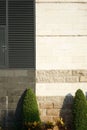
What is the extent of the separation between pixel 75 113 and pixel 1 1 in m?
3.41

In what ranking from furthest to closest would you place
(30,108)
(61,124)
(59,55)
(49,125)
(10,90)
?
(59,55), (10,90), (61,124), (30,108), (49,125)

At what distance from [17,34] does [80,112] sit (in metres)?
2.55

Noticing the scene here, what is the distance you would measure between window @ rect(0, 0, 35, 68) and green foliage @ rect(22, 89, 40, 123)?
2.59 ft

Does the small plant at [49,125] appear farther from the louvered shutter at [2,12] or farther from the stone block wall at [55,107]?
the louvered shutter at [2,12]

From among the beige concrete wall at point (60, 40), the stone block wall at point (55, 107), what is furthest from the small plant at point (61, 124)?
the beige concrete wall at point (60, 40)

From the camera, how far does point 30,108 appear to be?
1230 centimetres

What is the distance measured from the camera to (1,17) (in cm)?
1277

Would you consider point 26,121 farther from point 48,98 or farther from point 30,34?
point 30,34

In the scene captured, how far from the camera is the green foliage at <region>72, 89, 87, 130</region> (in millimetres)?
12344

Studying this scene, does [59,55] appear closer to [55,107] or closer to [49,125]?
[55,107]

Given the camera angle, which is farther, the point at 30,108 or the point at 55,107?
the point at 55,107

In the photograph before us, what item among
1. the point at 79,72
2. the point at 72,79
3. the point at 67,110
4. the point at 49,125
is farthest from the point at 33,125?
the point at 79,72

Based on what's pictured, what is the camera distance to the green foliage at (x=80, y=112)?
1234 centimetres

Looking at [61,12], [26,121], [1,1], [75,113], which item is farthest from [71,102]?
[1,1]
